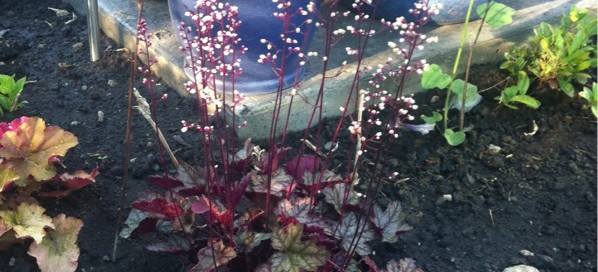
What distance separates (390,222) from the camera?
2.04 meters

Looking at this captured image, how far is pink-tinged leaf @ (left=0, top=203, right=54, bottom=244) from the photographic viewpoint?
6.39 ft

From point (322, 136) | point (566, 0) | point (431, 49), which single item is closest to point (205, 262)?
point (322, 136)

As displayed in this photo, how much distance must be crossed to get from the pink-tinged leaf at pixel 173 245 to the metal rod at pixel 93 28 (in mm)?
1362

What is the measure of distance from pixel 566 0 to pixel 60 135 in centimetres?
258

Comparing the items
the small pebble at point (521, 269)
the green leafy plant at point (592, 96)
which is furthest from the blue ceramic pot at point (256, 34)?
the green leafy plant at point (592, 96)

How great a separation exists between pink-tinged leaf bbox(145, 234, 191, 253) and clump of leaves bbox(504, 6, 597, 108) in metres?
1.52

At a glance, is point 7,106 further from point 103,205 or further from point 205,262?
point 205,262

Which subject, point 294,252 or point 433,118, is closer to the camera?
point 294,252

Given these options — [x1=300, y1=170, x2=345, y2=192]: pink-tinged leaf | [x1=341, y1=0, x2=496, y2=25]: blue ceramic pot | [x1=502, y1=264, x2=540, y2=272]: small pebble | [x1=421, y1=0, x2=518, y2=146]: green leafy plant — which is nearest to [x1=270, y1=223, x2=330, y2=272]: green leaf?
[x1=300, y1=170, x2=345, y2=192]: pink-tinged leaf

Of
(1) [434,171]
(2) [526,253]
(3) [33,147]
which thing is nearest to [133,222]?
(3) [33,147]

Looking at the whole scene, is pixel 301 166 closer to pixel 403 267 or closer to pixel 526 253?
pixel 403 267

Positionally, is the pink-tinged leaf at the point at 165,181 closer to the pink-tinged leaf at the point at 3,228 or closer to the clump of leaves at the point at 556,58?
the pink-tinged leaf at the point at 3,228

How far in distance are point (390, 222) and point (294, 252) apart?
0.41 meters

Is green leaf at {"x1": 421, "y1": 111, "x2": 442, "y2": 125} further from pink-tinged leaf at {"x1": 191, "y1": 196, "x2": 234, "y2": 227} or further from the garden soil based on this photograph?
pink-tinged leaf at {"x1": 191, "y1": 196, "x2": 234, "y2": 227}
